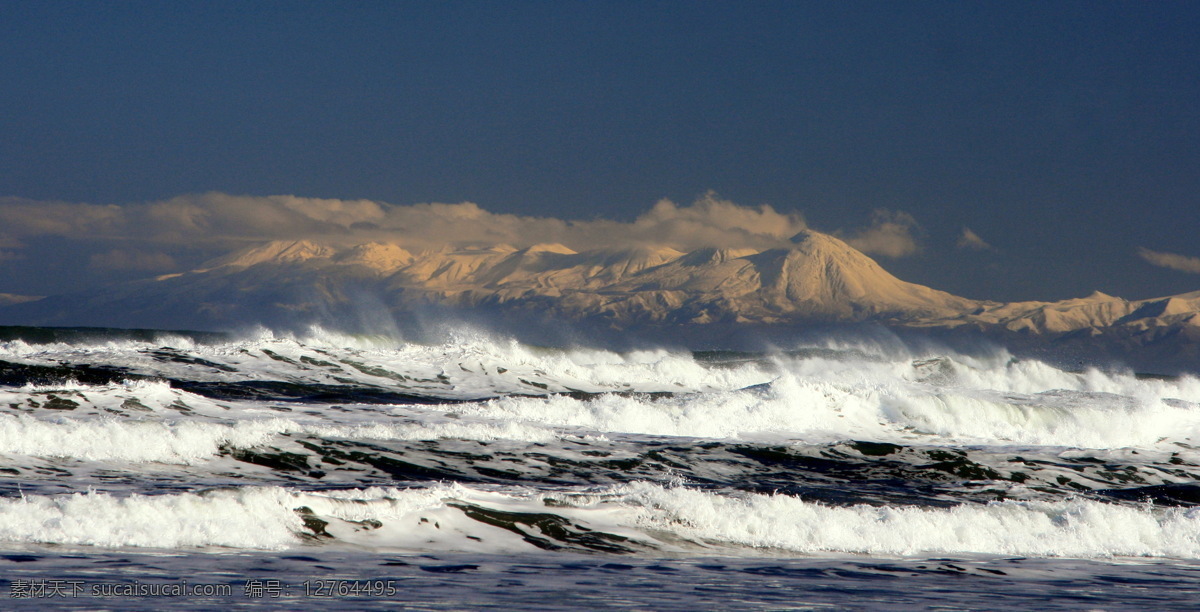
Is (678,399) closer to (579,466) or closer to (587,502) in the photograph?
(579,466)

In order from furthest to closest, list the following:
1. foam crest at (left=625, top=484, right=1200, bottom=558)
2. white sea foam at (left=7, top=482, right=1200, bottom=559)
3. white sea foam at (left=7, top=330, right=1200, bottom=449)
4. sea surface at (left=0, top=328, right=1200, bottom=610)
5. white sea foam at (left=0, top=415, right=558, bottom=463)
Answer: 1. white sea foam at (left=7, top=330, right=1200, bottom=449)
2. white sea foam at (left=0, top=415, right=558, bottom=463)
3. foam crest at (left=625, top=484, right=1200, bottom=558)
4. white sea foam at (left=7, top=482, right=1200, bottom=559)
5. sea surface at (left=0, top=328, right=1200, bottom=610)

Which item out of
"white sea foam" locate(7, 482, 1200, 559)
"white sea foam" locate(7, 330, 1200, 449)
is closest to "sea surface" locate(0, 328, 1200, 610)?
"white sea foam" locate(7, 482, 1200, 559)

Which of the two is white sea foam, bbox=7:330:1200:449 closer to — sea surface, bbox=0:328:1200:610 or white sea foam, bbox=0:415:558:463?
sea surface, bbox=0:328:1200:610

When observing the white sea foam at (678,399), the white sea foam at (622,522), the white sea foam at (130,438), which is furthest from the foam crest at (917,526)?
the white sea foam at (678,399)

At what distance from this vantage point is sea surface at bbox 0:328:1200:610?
946 centimetres

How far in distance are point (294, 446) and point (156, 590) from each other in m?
9.52

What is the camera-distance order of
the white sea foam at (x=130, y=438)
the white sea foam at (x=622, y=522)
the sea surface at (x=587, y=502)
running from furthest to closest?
the white sea foam at (x=130, y=438)
the white sea foam at (x=622, y=522)
the sea surface at (x=587, y=502)

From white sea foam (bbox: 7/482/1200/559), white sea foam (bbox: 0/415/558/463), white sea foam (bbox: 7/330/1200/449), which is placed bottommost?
white sea foam (bbox: 7/482/1200/559)

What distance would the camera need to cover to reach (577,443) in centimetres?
2005

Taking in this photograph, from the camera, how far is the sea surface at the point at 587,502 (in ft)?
31.0

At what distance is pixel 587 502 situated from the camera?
43.7 ft

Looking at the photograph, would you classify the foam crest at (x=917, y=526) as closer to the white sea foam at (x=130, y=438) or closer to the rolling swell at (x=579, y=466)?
the rolling swell at (x=579, y=466)

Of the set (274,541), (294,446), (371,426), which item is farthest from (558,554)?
(371,426)

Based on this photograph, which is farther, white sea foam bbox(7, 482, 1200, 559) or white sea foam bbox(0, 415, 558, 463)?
white sea foam bbox(0, 415, 558, 463)
